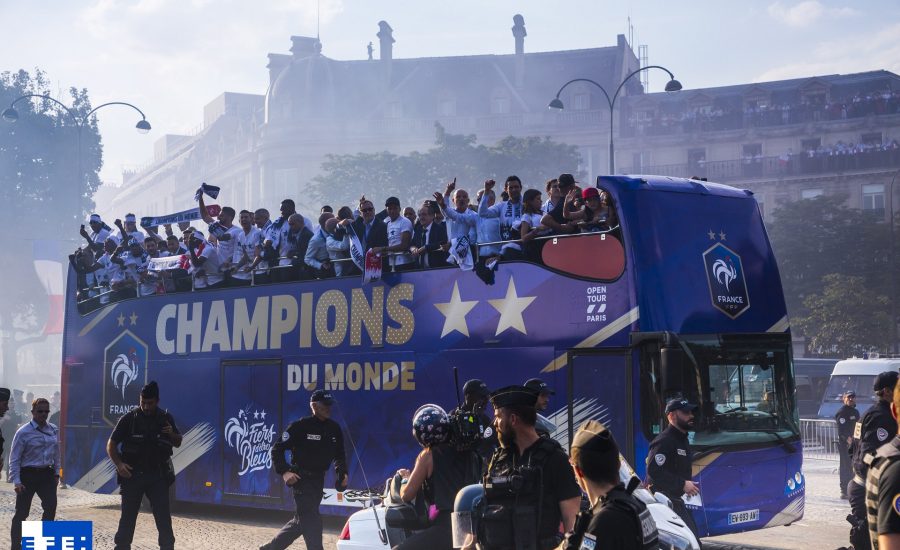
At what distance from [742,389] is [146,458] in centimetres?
599

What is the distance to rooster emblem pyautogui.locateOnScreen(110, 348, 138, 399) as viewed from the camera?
18.3 meters

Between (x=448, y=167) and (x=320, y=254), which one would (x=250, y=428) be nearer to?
(x=320, y=254)

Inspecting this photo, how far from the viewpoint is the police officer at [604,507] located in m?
4.26

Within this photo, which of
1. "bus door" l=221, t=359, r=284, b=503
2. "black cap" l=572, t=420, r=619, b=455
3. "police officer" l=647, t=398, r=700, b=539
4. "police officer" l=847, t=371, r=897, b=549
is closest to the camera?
"black cap" l=572, t=420, r=619, b=455

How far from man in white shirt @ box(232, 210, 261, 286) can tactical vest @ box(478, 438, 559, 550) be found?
11.0 meters

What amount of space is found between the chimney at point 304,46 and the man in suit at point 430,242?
92.1m

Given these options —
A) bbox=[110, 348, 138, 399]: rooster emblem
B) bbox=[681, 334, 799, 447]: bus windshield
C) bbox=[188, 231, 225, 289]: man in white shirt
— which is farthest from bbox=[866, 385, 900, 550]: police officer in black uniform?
bbox=[110, 348, 138, 399]: rooster emblem

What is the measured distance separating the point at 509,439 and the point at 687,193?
6838mm

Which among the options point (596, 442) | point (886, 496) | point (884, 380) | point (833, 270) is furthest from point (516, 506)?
point (833, 270)

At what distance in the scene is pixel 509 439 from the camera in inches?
230

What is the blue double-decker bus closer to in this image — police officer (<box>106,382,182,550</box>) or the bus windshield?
the bus windshield

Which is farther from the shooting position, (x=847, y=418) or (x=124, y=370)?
(x=124, y=370)

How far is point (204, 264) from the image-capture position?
56.1ft

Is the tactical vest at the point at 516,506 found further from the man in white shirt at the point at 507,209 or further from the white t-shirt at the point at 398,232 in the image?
the white t-shirt at the point at 398,232
